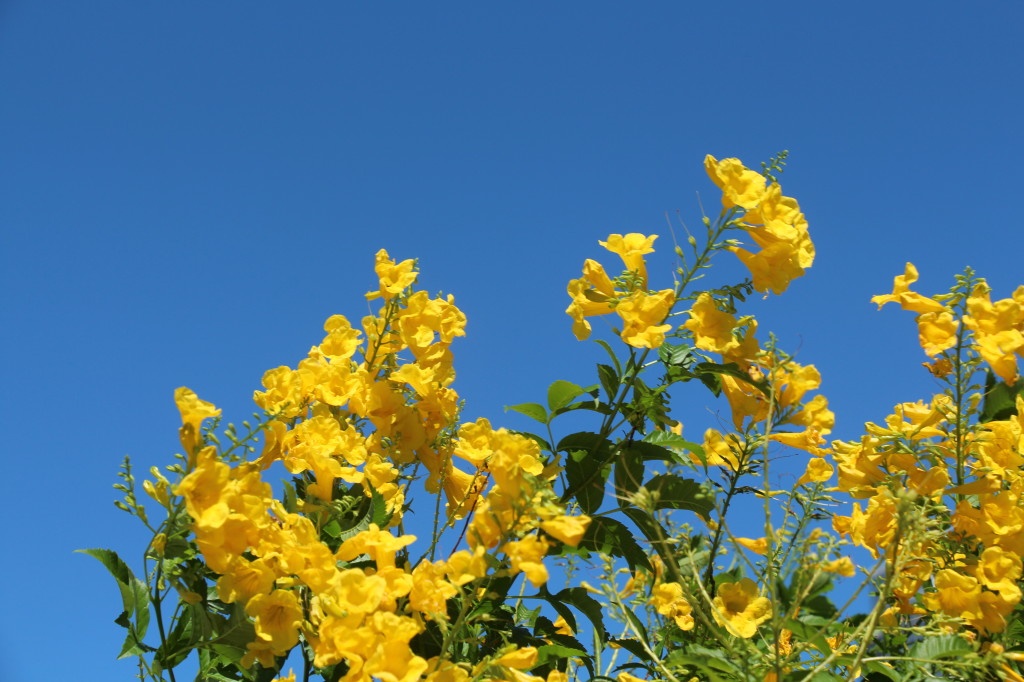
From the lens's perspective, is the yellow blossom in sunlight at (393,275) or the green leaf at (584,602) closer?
the green leaf at (584,602)

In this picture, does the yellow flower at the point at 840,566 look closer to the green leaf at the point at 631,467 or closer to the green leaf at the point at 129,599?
the green leaf at the point at 631,467

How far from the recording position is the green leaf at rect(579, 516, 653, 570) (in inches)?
90.0

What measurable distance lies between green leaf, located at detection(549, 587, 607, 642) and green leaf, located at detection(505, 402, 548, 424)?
19.8 inches

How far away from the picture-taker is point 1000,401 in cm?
291

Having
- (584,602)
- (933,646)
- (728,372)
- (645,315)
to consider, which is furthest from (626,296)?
(933,646)

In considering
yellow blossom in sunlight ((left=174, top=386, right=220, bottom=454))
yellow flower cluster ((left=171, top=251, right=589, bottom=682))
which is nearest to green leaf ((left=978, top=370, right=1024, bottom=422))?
yellow flower cluster ((left=171, top=251, right=589, bottom=682))

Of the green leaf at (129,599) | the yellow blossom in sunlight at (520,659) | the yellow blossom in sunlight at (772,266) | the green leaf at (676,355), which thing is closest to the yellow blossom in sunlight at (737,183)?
the yellow blossom in sunlight at (772,266)

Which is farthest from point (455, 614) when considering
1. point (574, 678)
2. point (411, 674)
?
point (574, 678)

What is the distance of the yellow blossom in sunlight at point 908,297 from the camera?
2.85 meters

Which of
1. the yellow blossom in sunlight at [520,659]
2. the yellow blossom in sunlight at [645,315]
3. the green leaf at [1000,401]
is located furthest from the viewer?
the green leaf at [1000,401]

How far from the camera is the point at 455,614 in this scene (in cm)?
212

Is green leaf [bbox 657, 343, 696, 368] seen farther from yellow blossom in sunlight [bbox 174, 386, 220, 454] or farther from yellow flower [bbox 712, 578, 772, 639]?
yellow blossom in sunlight [bbox 174, 386, 220, 454]

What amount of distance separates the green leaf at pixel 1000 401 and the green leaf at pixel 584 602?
5.65ft

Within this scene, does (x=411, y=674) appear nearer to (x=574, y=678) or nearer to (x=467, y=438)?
(x=467, y=438)
